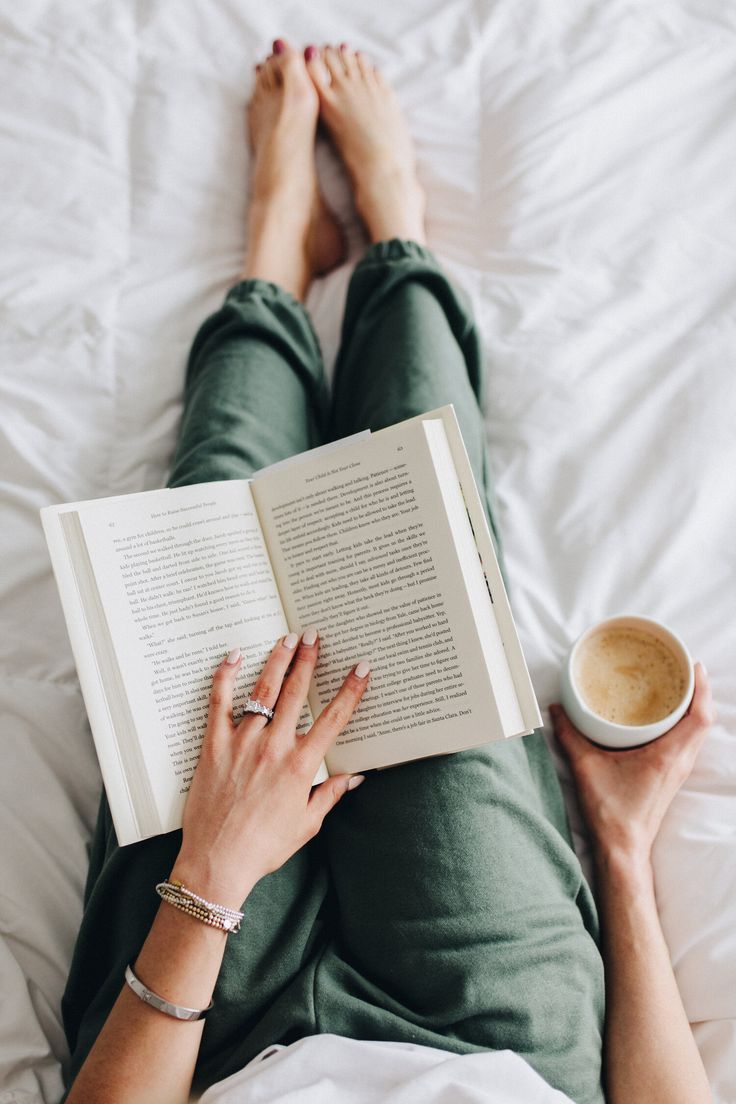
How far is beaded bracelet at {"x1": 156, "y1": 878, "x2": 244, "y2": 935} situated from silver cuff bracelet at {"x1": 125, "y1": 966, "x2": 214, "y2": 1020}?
60mm

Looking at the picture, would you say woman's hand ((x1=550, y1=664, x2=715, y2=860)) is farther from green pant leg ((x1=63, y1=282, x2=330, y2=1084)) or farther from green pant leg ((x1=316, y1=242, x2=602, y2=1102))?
green pant leg ((x1=63, y1=282, x2=330, y2=1084))

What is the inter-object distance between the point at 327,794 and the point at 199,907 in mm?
123

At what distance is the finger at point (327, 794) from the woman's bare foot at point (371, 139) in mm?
655

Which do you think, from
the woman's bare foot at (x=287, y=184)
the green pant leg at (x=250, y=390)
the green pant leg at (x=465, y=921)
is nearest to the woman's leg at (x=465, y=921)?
the green pant leg at (x=465, y=921)

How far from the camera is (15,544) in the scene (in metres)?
0.91

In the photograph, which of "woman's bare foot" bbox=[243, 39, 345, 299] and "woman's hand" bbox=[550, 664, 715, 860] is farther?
"woman's bare foot" bbox=[243, 39, 345, 299]

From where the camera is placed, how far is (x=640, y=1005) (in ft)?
2.31

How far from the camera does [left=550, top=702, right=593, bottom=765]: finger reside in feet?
2.73

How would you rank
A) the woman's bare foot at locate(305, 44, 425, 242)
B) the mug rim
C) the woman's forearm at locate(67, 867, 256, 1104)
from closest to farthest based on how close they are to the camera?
1. the woman's forearm at locate(67, 867, 256, 1104)
2. the mug rim
3. the woman's bare foot at locate(305, 44, 425, 242)

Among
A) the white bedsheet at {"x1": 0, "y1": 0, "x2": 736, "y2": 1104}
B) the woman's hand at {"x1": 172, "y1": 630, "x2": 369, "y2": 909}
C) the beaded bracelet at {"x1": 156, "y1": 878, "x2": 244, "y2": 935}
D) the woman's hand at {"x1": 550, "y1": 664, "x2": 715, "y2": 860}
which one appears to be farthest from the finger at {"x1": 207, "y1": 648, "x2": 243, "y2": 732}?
the woman's hand at {"x1": 550, "y1": 664, "x2": 715, "y2": 860}

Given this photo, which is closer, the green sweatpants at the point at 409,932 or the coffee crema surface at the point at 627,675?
the green sweatpants at the point at 409,932

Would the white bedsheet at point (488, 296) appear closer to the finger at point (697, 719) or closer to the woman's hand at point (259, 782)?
the finger at point (697, 719)

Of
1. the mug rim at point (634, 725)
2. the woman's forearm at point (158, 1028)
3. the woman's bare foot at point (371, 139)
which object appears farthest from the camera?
the woman's bare foot at point (371, 139)

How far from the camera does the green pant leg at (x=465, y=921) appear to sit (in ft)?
2.13
